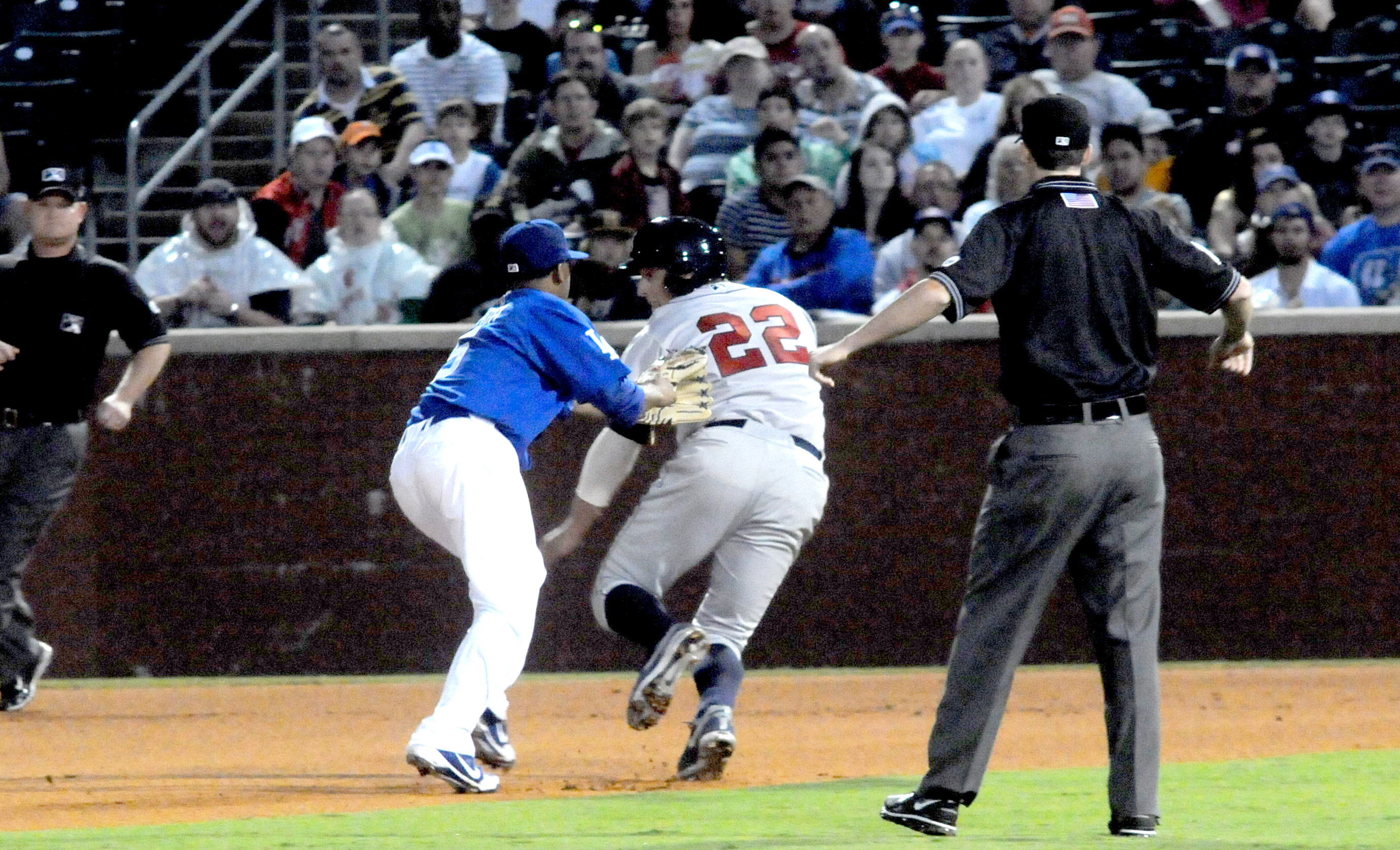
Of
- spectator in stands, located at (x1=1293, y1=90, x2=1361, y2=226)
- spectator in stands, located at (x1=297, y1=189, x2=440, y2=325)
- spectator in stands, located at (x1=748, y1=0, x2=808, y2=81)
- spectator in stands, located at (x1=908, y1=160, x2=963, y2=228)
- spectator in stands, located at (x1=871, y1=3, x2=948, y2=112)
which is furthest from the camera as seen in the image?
spectator in stands, located at (x1=748, y1=0, x2=808, y2=81)

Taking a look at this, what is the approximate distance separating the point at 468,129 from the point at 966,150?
296cm

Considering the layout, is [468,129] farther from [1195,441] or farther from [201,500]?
[1195,441]

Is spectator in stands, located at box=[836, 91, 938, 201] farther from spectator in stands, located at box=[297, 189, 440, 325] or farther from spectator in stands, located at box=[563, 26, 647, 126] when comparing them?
spectator in stands, located at box=[297, 189, 440, 325]

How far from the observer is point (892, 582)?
36.0 feet

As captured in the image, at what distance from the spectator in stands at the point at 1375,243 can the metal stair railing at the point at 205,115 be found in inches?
261

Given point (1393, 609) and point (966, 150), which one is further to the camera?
point (966, 150)

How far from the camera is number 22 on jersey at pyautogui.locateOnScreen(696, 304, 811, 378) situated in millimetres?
7559

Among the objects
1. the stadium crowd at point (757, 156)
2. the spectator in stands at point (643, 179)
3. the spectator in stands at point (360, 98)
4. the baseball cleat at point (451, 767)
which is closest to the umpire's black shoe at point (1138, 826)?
the baseball cleat at point (451, 767)

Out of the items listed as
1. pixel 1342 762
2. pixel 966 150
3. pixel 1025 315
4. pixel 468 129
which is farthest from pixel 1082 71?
pixel 1025 315

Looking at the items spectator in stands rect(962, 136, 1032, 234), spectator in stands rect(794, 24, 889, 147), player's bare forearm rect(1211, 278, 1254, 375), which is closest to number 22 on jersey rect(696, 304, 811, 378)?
player's bare forearm rect(1211, 278, 1254, 375)

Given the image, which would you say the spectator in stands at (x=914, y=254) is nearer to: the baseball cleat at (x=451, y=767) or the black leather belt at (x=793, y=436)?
the black leather belt at (x=793, y=436)

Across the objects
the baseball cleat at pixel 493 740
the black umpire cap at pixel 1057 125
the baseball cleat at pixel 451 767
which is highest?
the black umpire cap at pixel 1057 125

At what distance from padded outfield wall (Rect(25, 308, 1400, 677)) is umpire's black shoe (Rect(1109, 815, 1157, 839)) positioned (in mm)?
5215

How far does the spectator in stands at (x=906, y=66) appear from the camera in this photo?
44.3ft
